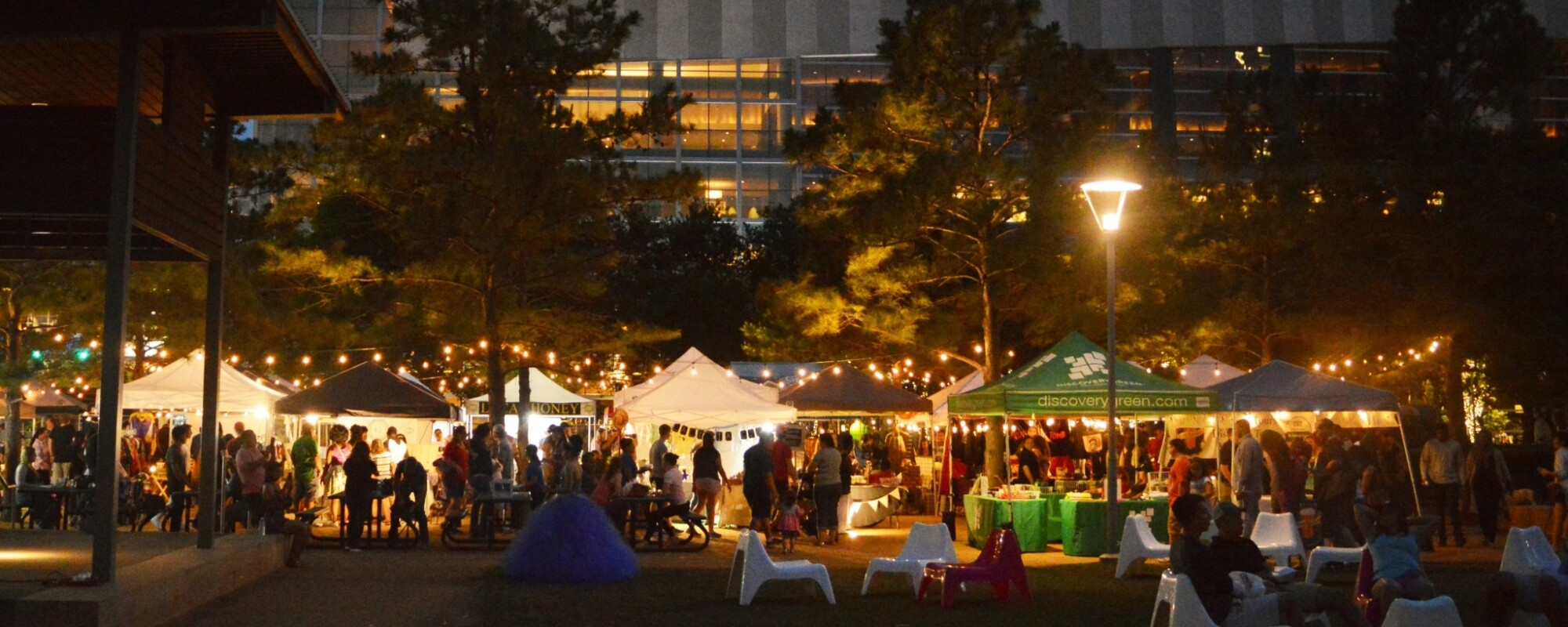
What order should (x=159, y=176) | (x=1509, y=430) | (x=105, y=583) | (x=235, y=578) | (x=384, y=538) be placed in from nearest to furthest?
(x=105, y=583)
(x=159, y=176)
(x=235, y=578)
(x=384, y=538)
(x=1509, y=430)

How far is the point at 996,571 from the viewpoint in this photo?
1250 centimetres

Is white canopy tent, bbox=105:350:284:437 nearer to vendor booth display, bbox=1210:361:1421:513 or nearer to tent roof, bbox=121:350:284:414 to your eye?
tent roof, bbox=121:350:284:414

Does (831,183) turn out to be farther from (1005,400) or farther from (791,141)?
(1005,400)

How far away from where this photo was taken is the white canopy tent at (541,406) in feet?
99.2

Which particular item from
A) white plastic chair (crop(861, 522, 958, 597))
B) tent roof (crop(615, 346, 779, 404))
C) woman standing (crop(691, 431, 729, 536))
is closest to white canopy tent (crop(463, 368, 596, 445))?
tent roof (crop(615, 346, 779, 404))

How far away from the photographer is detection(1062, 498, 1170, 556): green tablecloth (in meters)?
17.4

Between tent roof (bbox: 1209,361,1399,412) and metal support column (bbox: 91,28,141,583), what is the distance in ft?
40.9

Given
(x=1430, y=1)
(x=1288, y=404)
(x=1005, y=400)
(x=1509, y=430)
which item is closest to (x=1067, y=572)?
(x=1005, y=400)

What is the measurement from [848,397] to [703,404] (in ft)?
7.57

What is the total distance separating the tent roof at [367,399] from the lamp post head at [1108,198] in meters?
9.37

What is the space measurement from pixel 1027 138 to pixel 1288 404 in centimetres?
758

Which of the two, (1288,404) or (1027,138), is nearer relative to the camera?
(1288,404)

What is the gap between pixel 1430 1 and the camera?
29.1 meters

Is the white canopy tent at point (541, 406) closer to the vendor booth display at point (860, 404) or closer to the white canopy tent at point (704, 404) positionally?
the white canopy tent at point (704, 404)
